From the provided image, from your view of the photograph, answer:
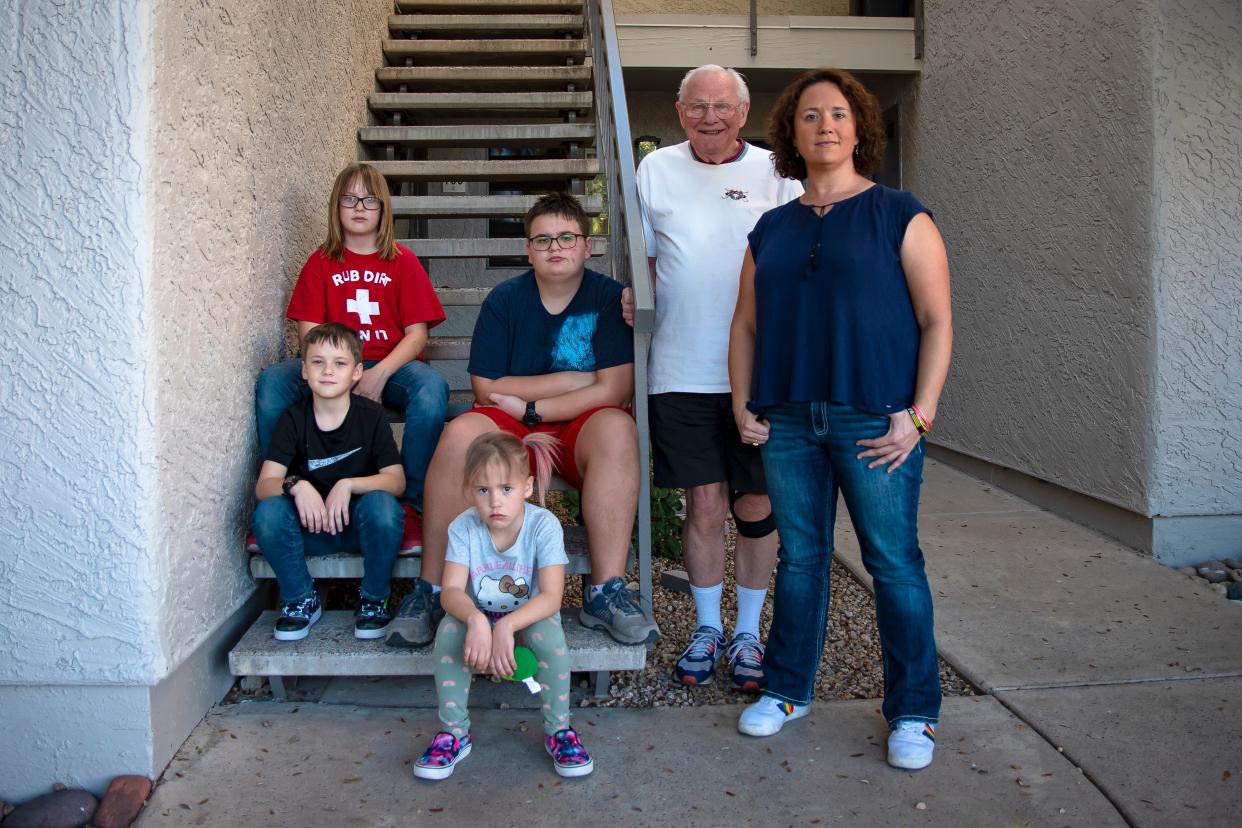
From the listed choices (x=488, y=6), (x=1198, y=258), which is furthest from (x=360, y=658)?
(x=488, y=6)

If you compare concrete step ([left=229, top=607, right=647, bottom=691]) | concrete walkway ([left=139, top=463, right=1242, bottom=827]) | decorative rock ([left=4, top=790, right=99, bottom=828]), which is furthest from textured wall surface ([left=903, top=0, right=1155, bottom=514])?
decorative rock ([left=4, top=790, right=99, bottom=828])

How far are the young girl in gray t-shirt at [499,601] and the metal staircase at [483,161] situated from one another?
0.25 m

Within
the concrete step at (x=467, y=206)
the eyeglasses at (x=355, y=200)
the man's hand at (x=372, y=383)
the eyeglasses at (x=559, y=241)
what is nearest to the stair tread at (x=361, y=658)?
the man's hand at (x=372, y=383)

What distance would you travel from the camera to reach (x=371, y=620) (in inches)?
100.0

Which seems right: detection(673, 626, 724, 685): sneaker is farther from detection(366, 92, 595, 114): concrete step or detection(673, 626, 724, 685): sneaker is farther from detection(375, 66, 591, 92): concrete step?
detection(375, 66, 591, 92): concrete step

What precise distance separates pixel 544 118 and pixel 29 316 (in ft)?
13.0

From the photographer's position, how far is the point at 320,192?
363 centimetres

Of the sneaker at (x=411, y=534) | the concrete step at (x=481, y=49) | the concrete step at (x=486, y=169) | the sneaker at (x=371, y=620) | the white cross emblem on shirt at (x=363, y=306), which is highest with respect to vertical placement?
the concrete step at (x=481, y=49)

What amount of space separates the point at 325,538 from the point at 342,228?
960 mm

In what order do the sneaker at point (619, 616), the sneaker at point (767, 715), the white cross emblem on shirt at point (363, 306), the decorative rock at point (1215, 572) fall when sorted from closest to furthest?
the sneaker at point (767, 715) → the sneaker at point (619, 616) → the white cross emblem on shirt at point (363, 306) → the decorative rock at point (1215, 572)

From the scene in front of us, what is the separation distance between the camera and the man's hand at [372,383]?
9.24 feet

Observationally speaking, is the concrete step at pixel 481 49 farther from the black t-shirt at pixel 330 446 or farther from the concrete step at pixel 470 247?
the black t-shirt at pixel 330 446

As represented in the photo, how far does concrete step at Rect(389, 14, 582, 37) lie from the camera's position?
553 centimetres

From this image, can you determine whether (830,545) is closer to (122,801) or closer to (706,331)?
(706,331)
